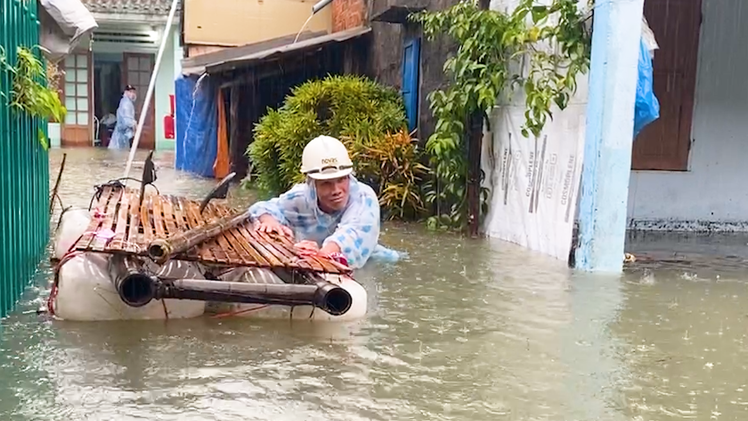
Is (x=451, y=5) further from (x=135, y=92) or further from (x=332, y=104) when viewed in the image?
(x=135, y=92)

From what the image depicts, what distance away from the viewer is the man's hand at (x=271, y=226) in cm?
542

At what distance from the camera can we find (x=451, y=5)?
9.20m

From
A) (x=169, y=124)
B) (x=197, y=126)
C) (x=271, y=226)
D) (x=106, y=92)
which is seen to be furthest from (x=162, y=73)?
(x=271, y=226)

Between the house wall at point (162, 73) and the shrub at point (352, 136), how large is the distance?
11380 mm

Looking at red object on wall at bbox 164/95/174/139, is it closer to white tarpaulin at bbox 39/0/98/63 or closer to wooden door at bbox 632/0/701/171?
wooden door at bbox 632/0/701/171

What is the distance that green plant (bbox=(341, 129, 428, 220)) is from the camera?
918 centimetres

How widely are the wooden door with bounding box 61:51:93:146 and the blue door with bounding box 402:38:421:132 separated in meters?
15.6

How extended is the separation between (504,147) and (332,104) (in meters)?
3.12

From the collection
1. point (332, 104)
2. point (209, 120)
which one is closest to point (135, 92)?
point (209, 120)

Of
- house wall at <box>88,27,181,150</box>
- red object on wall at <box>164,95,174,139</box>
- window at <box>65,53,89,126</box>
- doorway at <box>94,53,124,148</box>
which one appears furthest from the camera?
doorway at <box>94,53,124,148</box>

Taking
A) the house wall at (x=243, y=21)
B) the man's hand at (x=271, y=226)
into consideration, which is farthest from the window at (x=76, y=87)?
the man's hand at (x=271, y=226)

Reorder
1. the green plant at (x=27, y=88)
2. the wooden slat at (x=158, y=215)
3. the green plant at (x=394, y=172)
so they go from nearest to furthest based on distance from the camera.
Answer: the green plant at (x=27, y=88) < the wooden slat at (x=158, y=215) < the green plant at (x=394, y=172)

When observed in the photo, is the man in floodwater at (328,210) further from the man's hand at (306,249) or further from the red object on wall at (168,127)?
the red object on wall at (168,127)

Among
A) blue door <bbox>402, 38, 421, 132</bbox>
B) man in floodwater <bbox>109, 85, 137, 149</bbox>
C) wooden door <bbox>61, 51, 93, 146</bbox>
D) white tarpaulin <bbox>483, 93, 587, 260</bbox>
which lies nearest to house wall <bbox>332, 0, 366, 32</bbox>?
blue door <bbox>402, 38, 421, 132</bbox>
